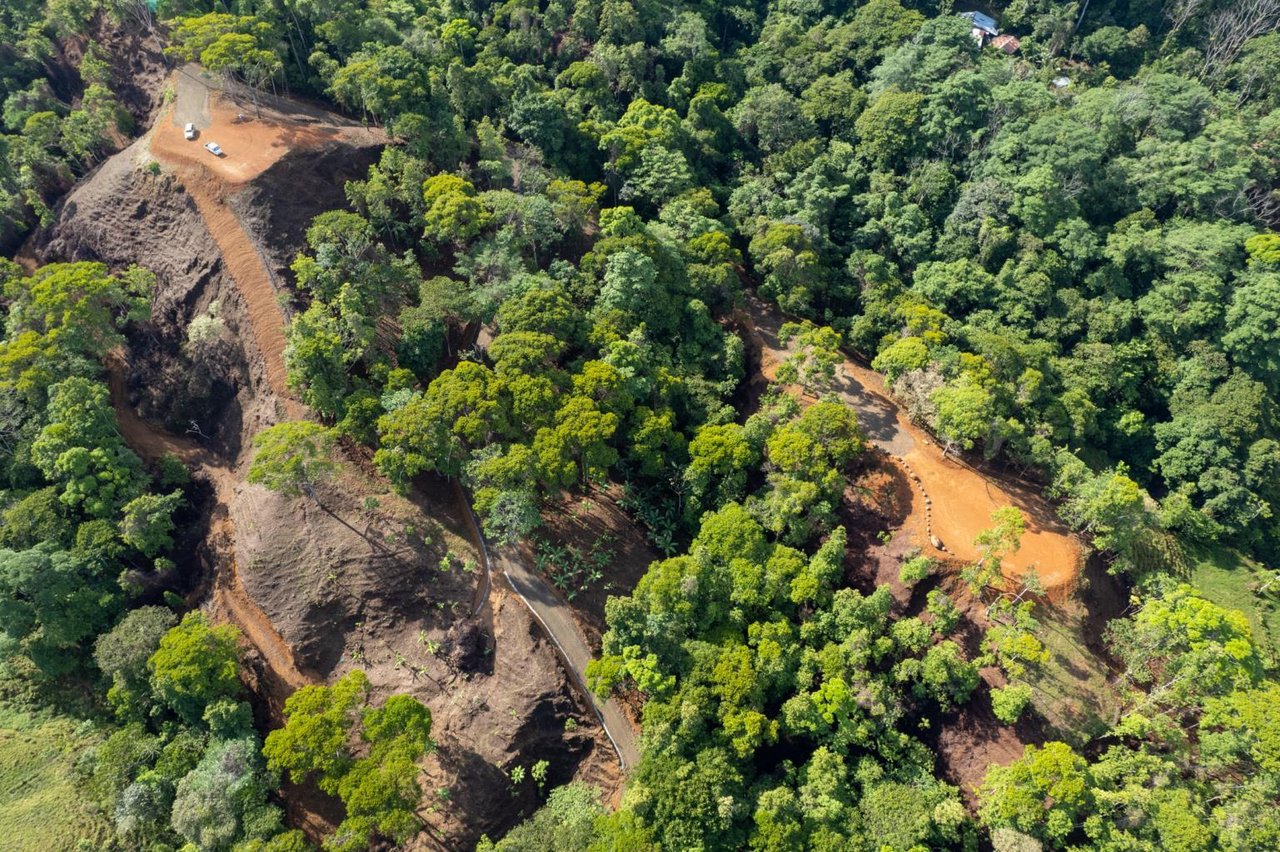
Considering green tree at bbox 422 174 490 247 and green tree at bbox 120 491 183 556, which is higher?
green tree at bbox 422 174 490 247

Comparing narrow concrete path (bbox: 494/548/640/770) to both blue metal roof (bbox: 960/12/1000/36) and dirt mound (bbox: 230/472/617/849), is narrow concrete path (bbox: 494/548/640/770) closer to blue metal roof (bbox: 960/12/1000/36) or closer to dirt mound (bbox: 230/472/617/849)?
dirt mound (bbox: 230/472/617/849)

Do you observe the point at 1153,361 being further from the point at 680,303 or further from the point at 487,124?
the point at 487,124

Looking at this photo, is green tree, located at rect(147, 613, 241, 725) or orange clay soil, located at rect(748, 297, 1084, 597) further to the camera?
orange clay soil, located at rect(748, 297, 1084, 597)

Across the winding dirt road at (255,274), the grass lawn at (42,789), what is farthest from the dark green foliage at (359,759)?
the grass lawn at (42,789)

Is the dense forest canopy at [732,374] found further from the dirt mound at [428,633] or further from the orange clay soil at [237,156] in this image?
the orange clay soil at [237,156]

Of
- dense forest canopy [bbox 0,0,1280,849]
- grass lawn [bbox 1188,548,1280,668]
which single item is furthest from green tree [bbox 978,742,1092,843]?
grass lawn [bbox 1188,548,1280,668]
